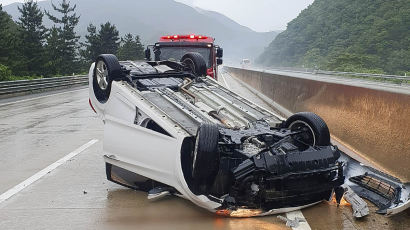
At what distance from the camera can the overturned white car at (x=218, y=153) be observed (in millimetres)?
4191

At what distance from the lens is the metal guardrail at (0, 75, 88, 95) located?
2127cm

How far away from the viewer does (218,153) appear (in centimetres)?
420

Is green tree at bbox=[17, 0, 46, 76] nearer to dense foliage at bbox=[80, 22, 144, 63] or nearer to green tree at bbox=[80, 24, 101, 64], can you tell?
green tree at bbox=[80, 24, 101, 64]

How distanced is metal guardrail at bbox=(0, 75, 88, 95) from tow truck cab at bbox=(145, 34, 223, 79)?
38.2ft

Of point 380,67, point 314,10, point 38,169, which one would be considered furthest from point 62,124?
point 314,10

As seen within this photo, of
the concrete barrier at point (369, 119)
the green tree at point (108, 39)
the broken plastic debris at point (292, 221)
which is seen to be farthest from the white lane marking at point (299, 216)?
the green tree at point (108, 39)

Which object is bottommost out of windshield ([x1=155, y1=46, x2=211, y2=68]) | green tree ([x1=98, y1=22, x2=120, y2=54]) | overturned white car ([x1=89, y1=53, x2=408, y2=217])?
overturned white car ([x1=89, y1=53, x2=408, y2=217])

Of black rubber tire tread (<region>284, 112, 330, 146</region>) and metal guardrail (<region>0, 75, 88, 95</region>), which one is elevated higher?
black rubber tire tread (<region>284, 112, 330, 146</region>)

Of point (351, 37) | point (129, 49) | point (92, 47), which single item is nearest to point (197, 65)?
point (351, 37)

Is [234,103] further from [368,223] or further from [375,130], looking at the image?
[368,223]

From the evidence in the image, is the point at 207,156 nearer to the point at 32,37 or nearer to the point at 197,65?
the point at 197,65

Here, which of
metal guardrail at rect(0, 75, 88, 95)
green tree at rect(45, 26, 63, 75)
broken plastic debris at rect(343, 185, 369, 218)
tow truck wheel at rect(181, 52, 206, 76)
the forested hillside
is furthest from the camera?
green tree at rect(45, 26, 63, 75)

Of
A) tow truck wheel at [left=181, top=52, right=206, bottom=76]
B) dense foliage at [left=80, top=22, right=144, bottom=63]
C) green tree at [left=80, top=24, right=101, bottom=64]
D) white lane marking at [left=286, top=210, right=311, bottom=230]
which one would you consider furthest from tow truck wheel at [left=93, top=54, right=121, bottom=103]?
green tree at [left=80, top=24, right=101, bottom=64]

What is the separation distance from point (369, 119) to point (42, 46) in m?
46.5
